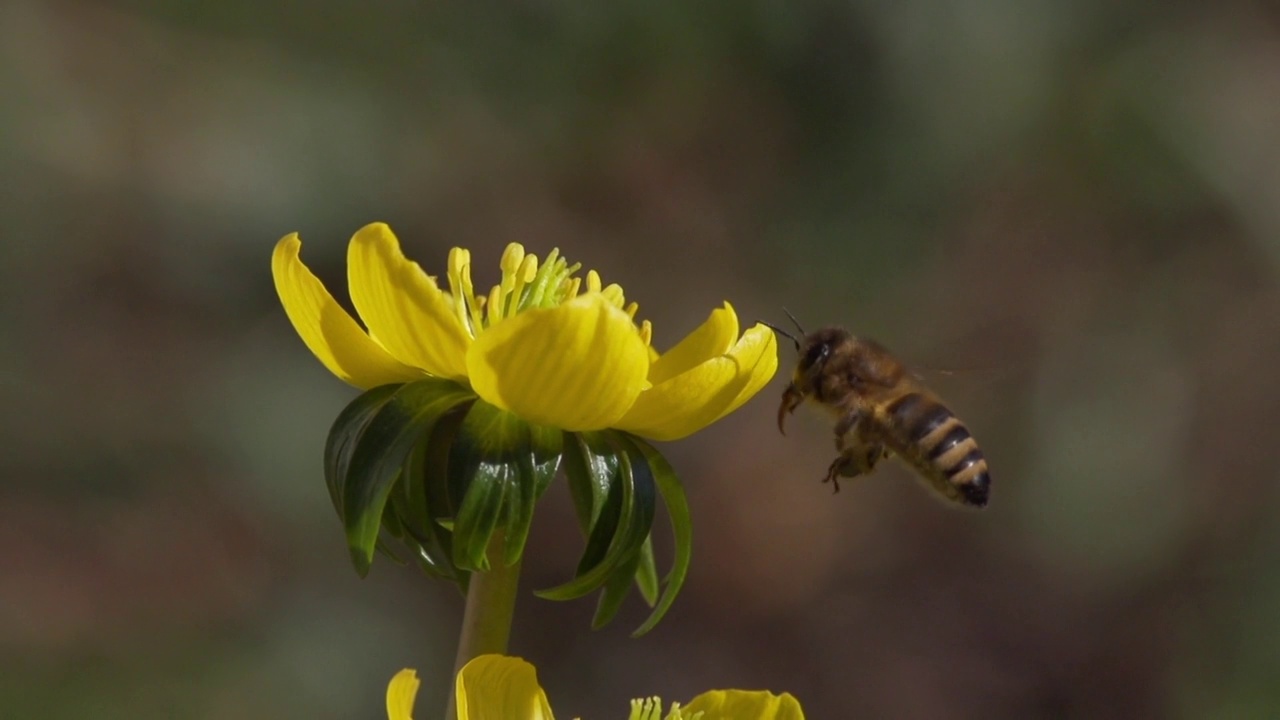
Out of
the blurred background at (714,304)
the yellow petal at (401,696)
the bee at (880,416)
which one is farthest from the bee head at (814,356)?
the blurred background at (714,304)

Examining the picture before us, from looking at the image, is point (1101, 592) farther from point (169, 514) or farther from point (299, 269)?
point (299, 269)

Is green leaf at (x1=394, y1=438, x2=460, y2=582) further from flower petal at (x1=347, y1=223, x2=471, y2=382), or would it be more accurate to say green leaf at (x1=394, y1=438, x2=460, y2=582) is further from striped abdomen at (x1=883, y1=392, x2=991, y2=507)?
striped abdomen at (x1=883, y1=392, x2=991, y2=507)

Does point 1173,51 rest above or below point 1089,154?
above

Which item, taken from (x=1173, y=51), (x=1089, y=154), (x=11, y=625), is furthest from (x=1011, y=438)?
(x=11, y=625)

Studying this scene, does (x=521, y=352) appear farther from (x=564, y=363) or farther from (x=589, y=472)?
(x=589, y=472)

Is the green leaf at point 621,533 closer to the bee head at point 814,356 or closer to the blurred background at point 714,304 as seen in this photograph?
the bee head at point 814,356

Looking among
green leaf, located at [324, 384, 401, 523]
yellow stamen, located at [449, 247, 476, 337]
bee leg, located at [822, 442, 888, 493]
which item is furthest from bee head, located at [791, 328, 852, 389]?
green leaf, located at [324, 384, 401, 523]

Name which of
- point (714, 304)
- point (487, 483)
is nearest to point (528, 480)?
point (487, 483)
